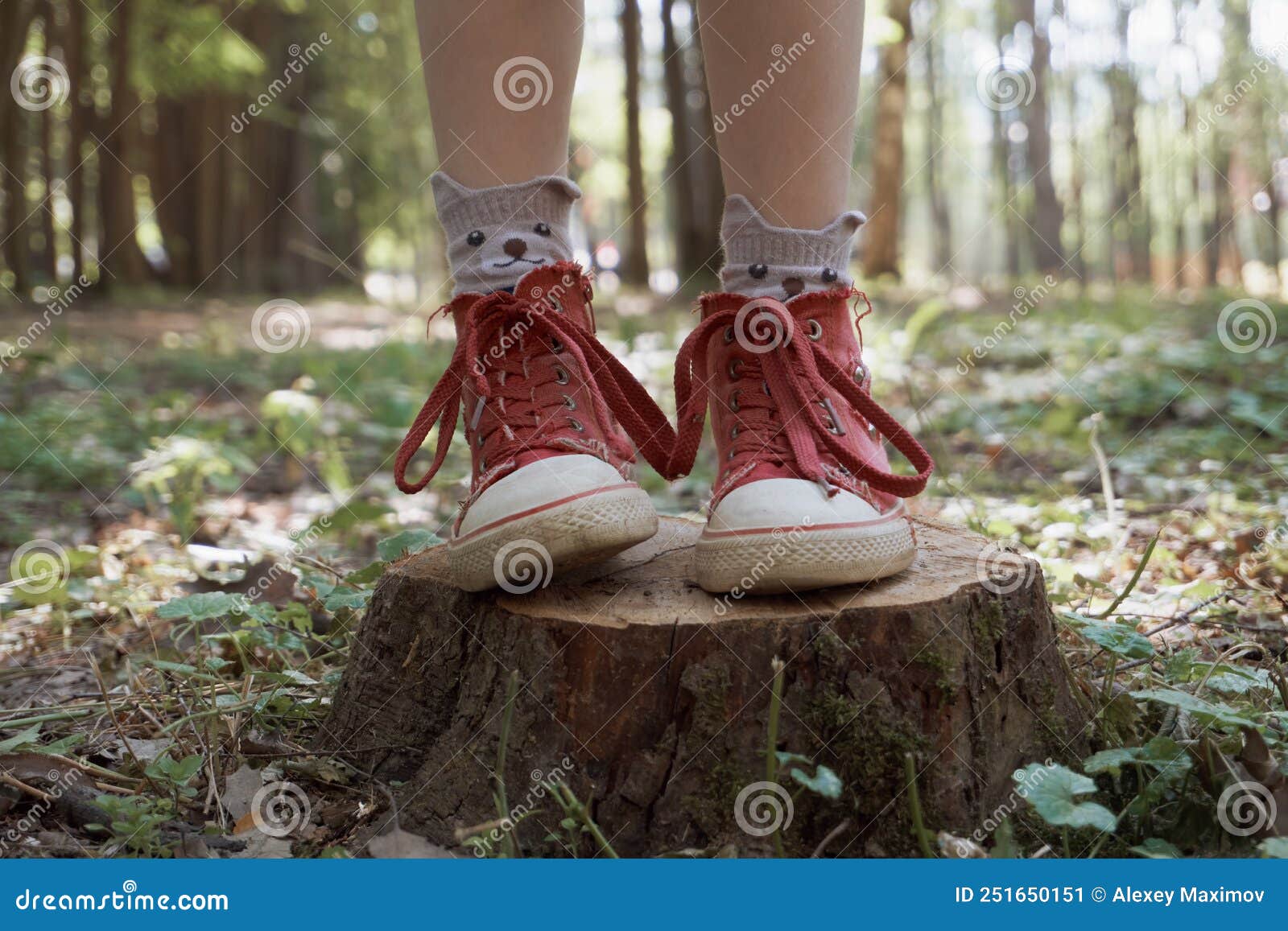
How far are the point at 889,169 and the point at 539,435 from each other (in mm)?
8879

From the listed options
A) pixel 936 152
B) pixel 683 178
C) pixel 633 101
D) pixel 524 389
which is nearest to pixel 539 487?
pixel 524 389

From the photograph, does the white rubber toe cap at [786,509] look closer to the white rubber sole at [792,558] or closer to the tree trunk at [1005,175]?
the white rubber sole at [792,558]

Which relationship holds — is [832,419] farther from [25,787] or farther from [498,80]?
[25,787]

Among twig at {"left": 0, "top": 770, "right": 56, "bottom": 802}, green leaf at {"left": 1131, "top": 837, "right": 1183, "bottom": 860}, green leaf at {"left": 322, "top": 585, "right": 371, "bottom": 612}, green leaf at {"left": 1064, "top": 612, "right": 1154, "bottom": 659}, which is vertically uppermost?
green leaf at {"left": 322, "top": 585, "right": 371, "bottom": 612}

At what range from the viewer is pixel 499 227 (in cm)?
150

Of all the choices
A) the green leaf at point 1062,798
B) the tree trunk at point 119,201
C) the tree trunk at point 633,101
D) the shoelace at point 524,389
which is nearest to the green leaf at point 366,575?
the shoelace at point 524,389

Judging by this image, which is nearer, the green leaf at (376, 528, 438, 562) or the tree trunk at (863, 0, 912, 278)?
the green leaf at (376, 528, 438, 562)

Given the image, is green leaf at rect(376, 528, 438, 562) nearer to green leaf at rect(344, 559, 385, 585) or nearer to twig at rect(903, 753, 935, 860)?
green leaf at rect(344, 559, 385, 585)

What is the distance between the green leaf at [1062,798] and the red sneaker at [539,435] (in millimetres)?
548

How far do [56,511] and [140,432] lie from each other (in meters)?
0.88

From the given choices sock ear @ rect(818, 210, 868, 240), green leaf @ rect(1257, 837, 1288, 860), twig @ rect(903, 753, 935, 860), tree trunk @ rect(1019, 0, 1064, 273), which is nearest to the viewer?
green leaf @ rect(1257, 837, 1288, 860)

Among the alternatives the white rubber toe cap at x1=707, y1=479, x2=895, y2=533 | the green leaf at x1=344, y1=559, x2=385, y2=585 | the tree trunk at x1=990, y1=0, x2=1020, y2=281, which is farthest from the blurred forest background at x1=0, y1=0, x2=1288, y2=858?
the tree trunk at x1=990, y1=0, x2=1020, y2=281

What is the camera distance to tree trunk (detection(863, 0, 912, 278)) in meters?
9.24

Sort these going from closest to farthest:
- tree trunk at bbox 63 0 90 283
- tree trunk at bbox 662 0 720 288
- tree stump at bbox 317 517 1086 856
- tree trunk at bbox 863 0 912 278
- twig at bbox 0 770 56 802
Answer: tree stump at bbox 317 517 1086 856 < twig at bbox 0 770 56 802 < tree trunk at bbox 863 0 912 278 < tree trunk at bbox 63 0 90 283 < tree trunk at bbox 662 0 720 288
